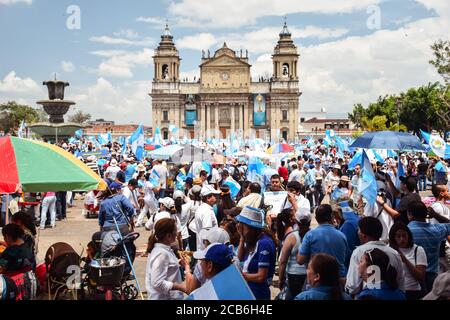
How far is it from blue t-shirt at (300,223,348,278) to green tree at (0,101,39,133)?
72.5 meters

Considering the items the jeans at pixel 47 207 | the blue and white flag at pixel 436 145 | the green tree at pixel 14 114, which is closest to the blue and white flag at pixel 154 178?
the jeans at pixel 47 207

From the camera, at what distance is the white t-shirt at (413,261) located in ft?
15.3

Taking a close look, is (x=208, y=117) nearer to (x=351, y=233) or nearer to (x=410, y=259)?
(x=351, y=233)

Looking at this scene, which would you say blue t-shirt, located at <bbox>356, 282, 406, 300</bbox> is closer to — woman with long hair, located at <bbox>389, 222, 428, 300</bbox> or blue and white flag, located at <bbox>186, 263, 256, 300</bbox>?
woman with long hair, located at <bbox>389, 222, 428, 300</bbox>

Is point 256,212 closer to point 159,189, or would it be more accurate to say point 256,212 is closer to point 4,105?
point 159,189

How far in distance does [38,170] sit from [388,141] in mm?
7581

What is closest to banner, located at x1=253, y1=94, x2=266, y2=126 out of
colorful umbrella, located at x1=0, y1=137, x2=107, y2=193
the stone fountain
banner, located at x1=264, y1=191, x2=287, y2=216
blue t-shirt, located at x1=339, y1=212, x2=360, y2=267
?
the stone fountain

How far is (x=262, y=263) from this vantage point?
457cm

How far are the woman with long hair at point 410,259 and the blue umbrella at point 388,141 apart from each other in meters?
5.77

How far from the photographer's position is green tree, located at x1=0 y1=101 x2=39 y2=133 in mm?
71875

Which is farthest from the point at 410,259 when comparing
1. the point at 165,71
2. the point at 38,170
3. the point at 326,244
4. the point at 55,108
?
the point at 165,71

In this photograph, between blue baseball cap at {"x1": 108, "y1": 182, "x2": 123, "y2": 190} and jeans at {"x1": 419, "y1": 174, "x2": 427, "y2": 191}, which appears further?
jeans at {"x1": 419, "y1": 174, "x2": 427, "y2": 191}
